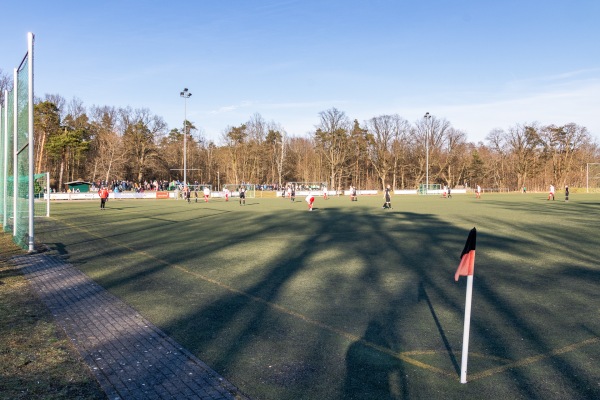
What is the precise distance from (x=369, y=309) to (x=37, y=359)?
4.95 metres

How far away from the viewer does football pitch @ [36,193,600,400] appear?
478 centimetres

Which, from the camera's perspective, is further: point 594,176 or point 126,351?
point 594,176

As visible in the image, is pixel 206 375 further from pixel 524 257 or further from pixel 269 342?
pixel 524 257

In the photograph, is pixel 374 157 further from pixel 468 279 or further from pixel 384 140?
pixel 468 279

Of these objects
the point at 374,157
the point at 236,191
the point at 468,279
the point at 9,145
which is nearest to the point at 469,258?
the point at 468,279

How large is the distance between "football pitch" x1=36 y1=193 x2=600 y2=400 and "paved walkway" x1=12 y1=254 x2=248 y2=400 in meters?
0.28

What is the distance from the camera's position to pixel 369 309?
7.48 m

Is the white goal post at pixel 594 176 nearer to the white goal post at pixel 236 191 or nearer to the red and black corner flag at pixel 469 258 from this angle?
the white goal post at pixel 236 191

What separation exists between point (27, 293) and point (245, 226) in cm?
1273

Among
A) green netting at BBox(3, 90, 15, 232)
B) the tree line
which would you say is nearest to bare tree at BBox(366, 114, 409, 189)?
the tree line

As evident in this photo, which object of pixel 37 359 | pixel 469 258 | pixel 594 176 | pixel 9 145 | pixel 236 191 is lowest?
pixel 37 359

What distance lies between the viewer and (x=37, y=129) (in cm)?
6438

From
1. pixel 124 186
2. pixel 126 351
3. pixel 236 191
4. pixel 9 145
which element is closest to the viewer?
pixel 126 351

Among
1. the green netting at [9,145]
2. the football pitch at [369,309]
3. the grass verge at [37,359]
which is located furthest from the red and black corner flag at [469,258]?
the green netting at [9,145]
